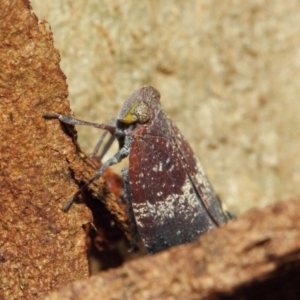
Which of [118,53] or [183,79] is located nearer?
[118,53]

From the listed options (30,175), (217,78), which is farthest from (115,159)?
(217,78)

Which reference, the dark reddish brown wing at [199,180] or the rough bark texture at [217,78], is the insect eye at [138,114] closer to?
the dark reddish brown wing at [199,180]

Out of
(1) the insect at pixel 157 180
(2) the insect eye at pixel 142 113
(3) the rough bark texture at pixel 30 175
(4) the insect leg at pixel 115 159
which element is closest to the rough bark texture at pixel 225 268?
(3) the rough bark texture at pixel 30 175

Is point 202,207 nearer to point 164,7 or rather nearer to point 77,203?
point 77,203

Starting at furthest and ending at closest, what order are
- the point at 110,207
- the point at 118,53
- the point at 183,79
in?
the point at 183,79 < the point at 118,53 < the point at 110,207

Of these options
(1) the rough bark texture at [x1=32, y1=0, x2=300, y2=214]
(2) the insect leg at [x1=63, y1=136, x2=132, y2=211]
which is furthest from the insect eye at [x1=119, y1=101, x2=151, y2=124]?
(1) the rough bark texture at [x1=32, y1=0, x2=300, y2=214]

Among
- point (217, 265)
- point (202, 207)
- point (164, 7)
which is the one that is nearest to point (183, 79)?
point (164, 7)
